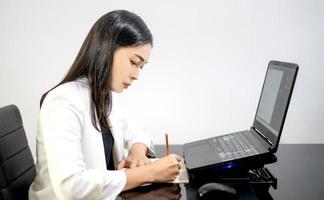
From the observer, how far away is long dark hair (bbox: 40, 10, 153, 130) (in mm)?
967

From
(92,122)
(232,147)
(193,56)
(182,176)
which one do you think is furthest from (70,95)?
(193,56)

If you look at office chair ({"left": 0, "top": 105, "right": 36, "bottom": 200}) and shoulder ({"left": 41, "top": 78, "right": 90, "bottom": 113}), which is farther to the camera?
office chair ({"left": 0, "top": 105, "right": 36, "bottom": 200})

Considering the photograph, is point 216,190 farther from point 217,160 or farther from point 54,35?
point 54,35

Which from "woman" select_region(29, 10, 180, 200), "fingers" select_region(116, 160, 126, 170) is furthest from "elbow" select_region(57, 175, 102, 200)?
"fingers" select_region(116, 160, 126, 170)

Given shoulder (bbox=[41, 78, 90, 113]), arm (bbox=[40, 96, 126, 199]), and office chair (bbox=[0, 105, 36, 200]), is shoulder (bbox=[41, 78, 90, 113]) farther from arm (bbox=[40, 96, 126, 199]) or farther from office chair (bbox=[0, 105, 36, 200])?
office chair (bbox=[0, 105, 36, 200])

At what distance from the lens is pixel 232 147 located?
1.08 m

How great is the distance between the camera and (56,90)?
0.94 metres

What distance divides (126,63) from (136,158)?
35 centimetres

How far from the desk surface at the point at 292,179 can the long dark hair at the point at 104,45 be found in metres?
0.29

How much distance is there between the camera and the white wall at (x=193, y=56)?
66.1 inches

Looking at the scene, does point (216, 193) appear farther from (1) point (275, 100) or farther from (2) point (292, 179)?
Result: (1) point (275, 100)

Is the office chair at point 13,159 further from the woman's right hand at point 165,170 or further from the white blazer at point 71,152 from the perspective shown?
the woman's right hand at point 165,170

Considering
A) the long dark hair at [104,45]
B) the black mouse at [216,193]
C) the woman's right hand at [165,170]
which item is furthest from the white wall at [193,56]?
the black mouse at [216,193]

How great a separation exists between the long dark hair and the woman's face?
0.01 metres
